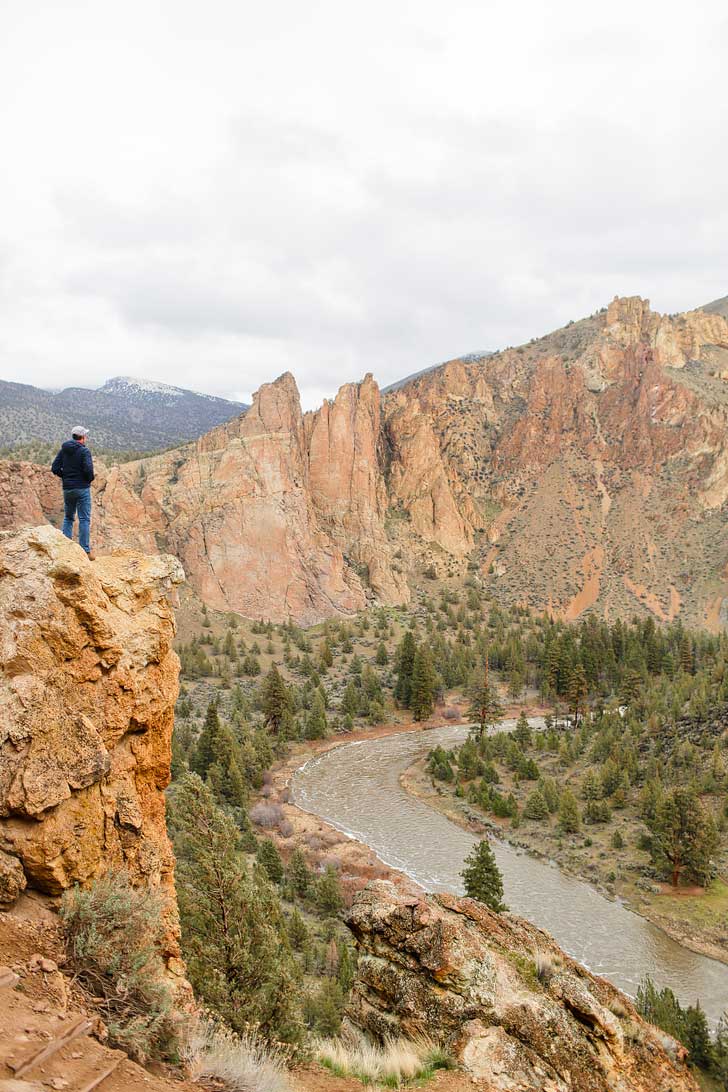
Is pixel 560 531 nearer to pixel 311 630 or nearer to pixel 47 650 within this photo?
pixel 311 630

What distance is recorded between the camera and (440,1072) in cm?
790

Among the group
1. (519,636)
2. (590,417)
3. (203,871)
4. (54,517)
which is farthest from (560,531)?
(203,871)

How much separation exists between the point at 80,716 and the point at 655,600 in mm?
120677

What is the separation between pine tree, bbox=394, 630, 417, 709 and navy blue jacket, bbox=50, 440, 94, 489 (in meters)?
62.0

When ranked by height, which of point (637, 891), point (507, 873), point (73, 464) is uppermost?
point (73, 464)

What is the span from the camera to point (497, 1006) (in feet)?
28.7

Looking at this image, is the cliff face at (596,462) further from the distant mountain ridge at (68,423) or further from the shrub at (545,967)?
the shrub at (545,967)

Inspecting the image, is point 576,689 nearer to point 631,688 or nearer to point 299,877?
point 631,688

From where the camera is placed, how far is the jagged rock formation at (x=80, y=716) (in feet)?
23.7

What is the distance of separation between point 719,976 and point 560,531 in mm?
107714

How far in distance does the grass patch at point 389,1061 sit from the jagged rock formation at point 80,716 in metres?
2.48

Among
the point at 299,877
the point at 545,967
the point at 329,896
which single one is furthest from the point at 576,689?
the point at 545,967

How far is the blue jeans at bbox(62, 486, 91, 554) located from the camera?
10.6 metres

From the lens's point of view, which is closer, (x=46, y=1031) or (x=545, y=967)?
(x=46, y=1031)
